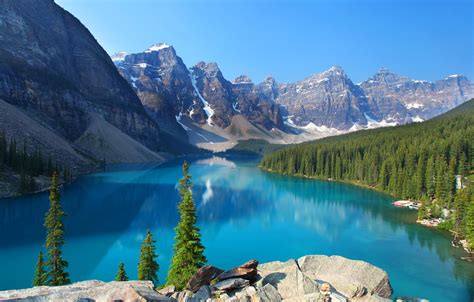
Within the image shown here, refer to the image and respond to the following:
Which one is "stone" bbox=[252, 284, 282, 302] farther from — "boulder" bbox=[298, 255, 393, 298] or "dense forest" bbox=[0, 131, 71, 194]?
"dense forest" bbox=[0, 131, 71, 194]

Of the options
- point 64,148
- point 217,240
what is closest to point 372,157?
point 217,240

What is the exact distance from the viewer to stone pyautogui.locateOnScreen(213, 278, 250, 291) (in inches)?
619

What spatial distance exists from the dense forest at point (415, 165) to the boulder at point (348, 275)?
3458 centimetres

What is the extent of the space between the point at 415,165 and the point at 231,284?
9443 cm

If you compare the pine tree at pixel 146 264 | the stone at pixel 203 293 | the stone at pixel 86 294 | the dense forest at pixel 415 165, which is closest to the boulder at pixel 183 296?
the stone at pixel 203 293

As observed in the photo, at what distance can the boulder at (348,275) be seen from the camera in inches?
649

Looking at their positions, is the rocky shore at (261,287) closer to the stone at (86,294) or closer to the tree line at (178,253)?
the stone at (86,294)

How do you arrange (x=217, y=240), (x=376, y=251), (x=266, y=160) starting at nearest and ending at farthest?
(x=376, y=251) < (x=217, y=240) < (x=266, y=160)

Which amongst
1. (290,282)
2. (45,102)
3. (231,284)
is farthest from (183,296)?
(45,102)

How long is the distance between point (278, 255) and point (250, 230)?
47.7ft

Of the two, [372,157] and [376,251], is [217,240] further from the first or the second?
[372,157]

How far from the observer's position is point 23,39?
18262 centimetres

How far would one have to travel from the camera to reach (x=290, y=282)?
53.1 feet

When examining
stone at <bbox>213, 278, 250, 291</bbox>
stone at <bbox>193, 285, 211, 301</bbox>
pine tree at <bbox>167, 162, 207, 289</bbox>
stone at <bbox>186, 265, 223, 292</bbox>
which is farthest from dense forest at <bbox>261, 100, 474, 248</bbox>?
stone at <bbox>193, 285, 211, 301</bbox>
